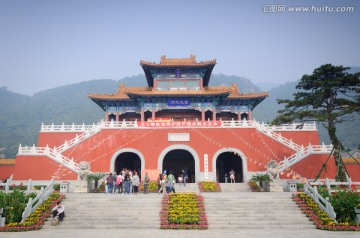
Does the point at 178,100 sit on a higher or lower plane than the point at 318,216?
higher

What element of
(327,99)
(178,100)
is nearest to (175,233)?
(327,99)

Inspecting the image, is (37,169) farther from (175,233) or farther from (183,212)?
(175,233)

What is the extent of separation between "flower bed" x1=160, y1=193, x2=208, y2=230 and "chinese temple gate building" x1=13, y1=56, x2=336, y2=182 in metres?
7.26

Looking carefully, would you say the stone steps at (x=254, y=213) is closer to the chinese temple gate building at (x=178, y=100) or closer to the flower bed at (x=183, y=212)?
the flower bed at (x=183, y=212)

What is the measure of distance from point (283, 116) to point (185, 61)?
12.5 m

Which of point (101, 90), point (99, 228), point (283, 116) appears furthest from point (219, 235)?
point (101, 90)

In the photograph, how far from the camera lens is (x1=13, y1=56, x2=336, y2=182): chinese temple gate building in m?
17.6

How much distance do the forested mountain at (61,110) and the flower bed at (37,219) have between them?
4754cm

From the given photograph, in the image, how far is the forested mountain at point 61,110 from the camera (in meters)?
64.8

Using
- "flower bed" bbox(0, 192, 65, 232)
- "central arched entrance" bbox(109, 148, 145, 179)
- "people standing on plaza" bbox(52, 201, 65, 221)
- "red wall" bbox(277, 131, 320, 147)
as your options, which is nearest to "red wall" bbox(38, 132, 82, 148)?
"central arched entrance" bbox(109, 148, 145, 179)

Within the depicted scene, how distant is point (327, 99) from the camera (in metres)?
17.4

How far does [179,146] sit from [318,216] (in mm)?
10933

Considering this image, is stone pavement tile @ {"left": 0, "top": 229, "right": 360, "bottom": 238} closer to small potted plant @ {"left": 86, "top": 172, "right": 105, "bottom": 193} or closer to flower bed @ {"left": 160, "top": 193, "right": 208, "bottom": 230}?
flower bed @ {"left": 160, "top": 193, "right": 208, "bottom": 230}

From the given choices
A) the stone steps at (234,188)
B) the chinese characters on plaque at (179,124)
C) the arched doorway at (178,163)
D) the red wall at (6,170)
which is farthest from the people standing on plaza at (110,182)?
the red wall at (6,170)
